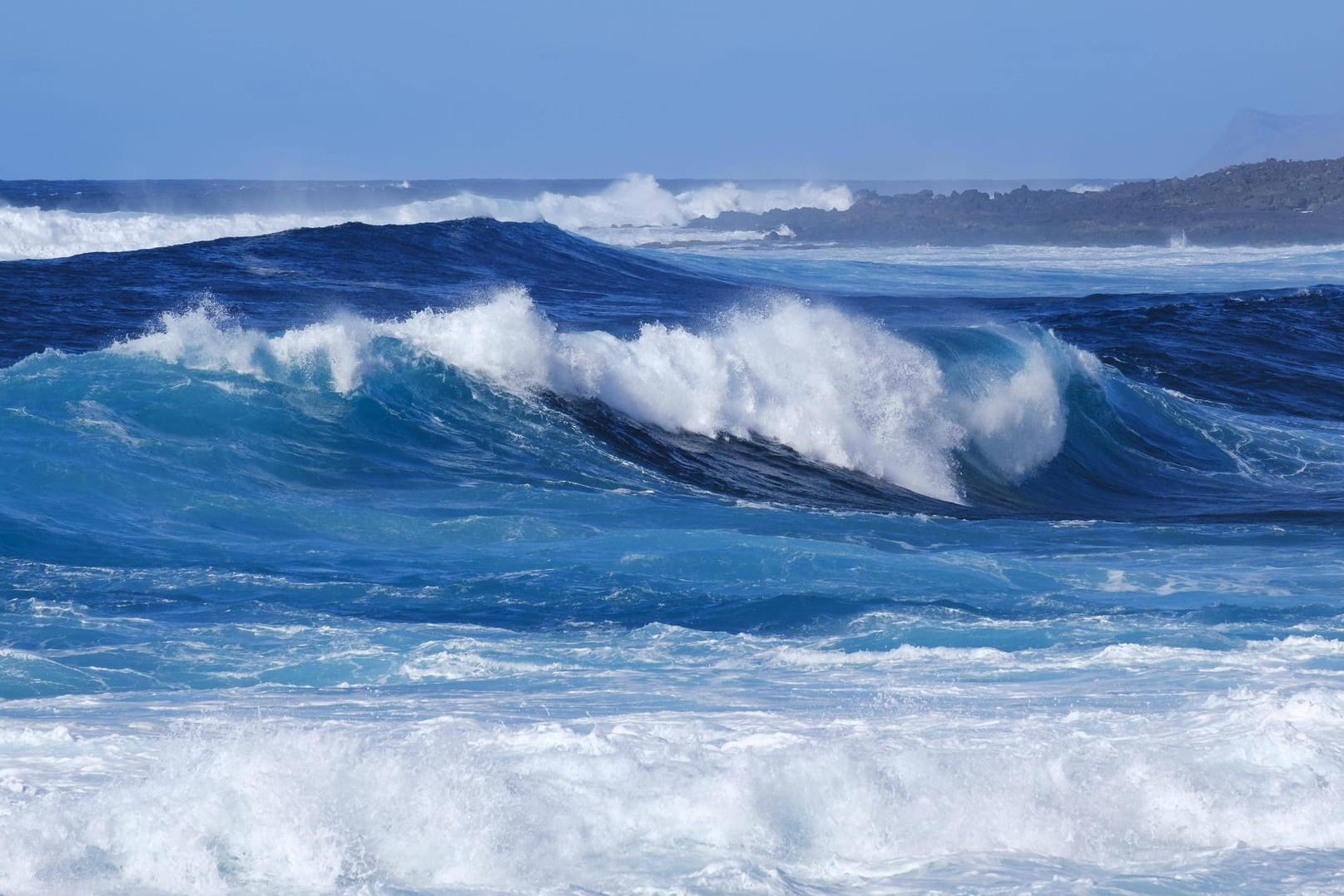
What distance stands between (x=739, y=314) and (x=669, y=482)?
4756 mm

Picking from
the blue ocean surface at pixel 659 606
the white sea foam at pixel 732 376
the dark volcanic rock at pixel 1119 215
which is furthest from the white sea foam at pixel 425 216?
the white sea foam at pixel 732 376

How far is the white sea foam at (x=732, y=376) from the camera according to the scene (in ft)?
42.8

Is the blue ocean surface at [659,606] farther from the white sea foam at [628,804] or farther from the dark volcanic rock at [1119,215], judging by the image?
the dark volcanic rock at [1119,215]

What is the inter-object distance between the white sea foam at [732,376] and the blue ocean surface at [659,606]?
0.17ft

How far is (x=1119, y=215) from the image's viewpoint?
166 feet

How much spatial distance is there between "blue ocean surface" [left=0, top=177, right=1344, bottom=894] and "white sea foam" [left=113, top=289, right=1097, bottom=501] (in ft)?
0.17

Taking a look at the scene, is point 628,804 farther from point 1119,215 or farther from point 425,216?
point 1119,215

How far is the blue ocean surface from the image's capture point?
14.0ft

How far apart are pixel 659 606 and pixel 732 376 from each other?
6.49 m

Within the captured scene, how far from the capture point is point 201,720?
5.09 m

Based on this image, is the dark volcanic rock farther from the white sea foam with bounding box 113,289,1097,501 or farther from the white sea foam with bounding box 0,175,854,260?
the white sea foam with bounding box 113,289,1097,501

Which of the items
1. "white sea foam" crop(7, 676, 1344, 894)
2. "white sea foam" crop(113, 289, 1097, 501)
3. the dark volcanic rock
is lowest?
"white sea foam" crop(7, 676, 1344, 894)

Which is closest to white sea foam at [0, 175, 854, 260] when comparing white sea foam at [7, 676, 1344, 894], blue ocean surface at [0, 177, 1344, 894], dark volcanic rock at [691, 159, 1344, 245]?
dark volcanic rock at [691, 159, 1344, 245]

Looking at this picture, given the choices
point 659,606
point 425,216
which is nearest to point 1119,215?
point 425,216
